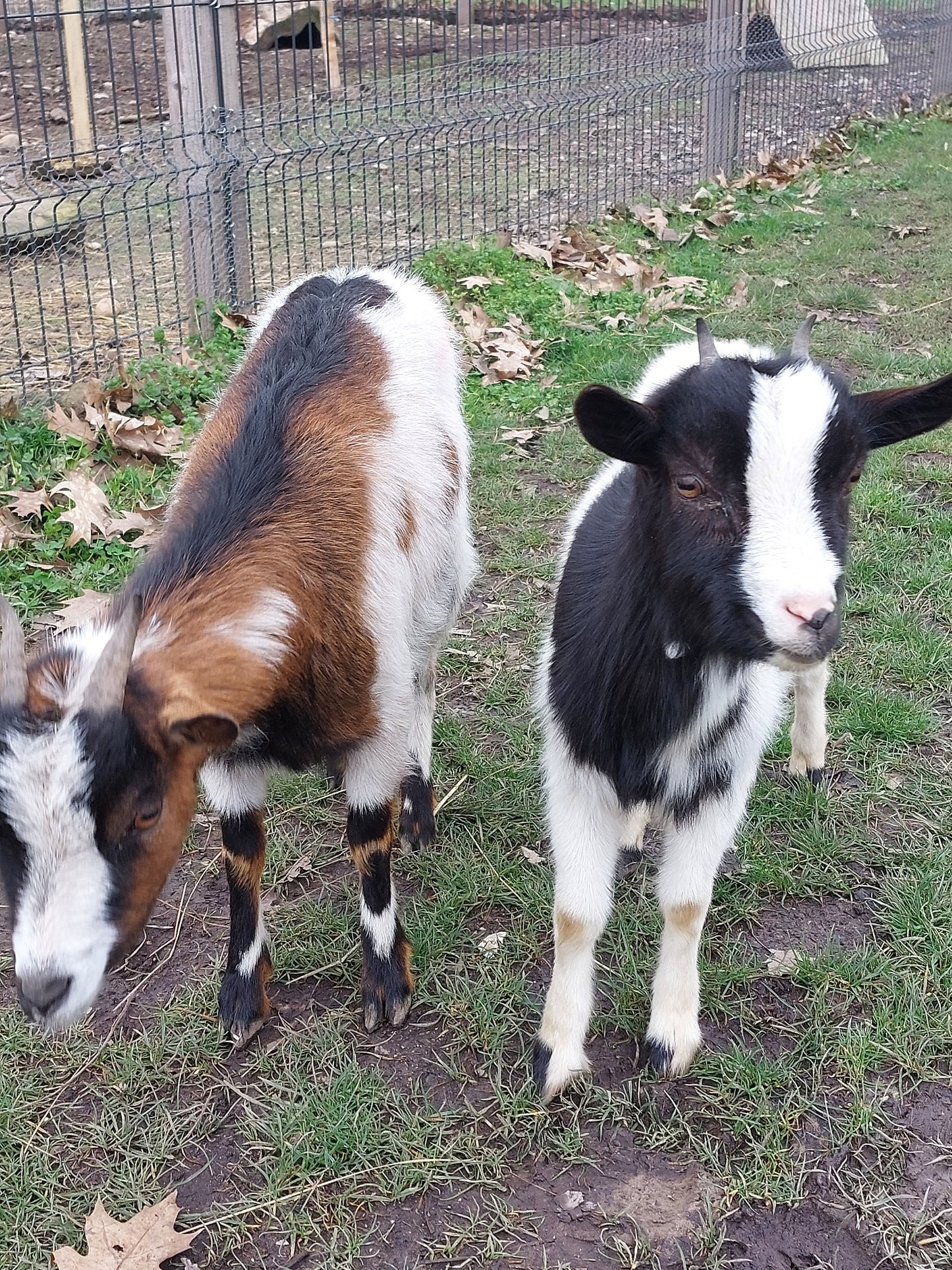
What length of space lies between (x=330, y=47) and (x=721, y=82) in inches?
147

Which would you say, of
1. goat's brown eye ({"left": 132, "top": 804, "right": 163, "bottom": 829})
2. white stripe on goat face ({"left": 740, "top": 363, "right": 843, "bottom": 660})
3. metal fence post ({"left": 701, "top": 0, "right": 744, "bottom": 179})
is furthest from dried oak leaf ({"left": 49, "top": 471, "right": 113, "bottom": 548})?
metal fence post ({"left": 701, "top": 0, "right": 744, "bottom": 179})

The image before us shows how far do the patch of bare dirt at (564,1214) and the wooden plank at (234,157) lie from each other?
4977 millimetres

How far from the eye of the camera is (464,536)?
141 inches

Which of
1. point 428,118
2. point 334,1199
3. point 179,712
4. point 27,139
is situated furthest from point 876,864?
point 27,139

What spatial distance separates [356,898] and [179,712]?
4.29ft

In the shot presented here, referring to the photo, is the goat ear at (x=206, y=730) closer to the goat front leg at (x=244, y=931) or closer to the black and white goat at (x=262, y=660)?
the black and white goat at (x=262, y=660)

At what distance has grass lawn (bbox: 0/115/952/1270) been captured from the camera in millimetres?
2359

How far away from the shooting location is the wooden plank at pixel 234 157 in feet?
18.8

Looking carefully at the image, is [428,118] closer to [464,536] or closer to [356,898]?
[464,536]

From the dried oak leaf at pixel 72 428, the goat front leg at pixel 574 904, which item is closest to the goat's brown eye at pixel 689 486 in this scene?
the goat front leg at pixel 574 904

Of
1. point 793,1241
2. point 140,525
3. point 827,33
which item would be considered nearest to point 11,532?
point 140,525

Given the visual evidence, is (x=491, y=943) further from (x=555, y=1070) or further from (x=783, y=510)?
(x=783, y=510)

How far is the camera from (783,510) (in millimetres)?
2029

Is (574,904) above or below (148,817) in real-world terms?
below
